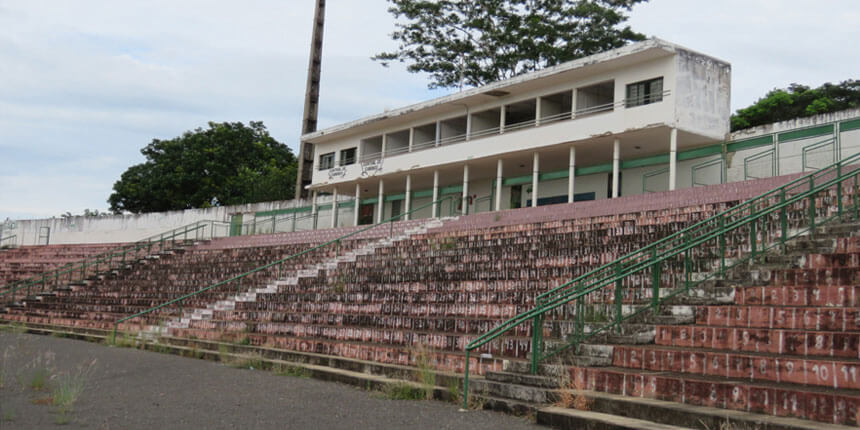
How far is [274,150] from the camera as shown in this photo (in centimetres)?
5316

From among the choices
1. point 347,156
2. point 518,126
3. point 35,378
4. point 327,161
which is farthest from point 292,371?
point 327,161

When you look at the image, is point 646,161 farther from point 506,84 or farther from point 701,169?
point 506,84

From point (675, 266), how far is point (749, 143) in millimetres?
12153

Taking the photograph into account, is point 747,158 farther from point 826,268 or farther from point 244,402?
point 244,402

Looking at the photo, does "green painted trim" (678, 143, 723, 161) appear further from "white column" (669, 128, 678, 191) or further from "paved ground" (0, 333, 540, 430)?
"paved ground" (0, 333, 540, 430)

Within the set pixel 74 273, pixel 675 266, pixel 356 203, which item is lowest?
pixel 74 273

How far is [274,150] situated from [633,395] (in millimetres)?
47962

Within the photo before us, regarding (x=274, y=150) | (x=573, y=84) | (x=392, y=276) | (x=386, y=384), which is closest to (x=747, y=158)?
(x=573, y=84)

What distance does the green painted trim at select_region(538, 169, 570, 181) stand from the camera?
25531mm

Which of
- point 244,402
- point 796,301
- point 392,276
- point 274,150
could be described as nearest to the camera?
point 796,301

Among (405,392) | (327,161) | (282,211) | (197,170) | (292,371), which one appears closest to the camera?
(405,392)

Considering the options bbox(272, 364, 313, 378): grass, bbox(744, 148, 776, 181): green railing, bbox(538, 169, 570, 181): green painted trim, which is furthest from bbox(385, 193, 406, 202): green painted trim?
bbox(272, 364, 313, 378): grass

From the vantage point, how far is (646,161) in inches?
930

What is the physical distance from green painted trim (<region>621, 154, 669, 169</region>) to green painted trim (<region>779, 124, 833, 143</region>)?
3.43m
